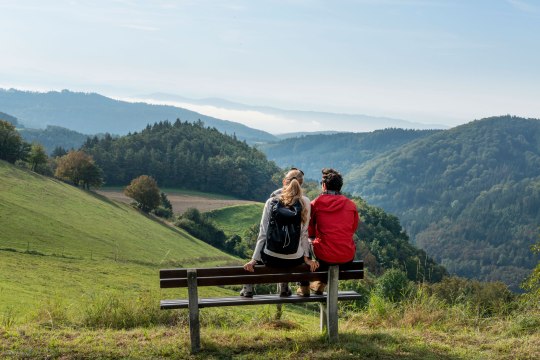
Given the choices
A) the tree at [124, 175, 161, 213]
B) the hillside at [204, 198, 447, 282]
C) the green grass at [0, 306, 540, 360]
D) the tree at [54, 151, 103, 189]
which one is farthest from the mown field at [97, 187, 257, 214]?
the green grass at [0, 306, 540, 360]

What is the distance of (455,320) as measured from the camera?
9.54m

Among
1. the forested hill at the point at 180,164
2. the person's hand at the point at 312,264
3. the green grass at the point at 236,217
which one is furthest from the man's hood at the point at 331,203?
the forested hill at the point at 180,164

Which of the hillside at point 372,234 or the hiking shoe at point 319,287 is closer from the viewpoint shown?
the hiking shoe at point 319,287

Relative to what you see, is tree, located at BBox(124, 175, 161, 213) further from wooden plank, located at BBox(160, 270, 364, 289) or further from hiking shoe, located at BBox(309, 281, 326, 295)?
wooden plank, located at BBox(160, 270, 364, 289)

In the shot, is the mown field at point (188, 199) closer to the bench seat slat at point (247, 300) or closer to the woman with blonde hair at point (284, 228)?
the bench seat slat at point (247, 300)

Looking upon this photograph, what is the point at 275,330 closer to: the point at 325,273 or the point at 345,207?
the point at 325,273

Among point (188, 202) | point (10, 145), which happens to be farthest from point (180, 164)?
point (10, 145)

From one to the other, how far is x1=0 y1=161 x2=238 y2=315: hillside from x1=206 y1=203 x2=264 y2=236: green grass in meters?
26.8

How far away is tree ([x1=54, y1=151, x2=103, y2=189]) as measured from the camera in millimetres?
79750

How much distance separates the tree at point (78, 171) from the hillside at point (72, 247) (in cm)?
641

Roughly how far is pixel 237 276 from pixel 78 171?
7770 centimetres

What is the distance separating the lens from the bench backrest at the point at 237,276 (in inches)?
297

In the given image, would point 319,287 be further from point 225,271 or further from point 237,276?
point 225,271

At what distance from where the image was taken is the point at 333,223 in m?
8.30
